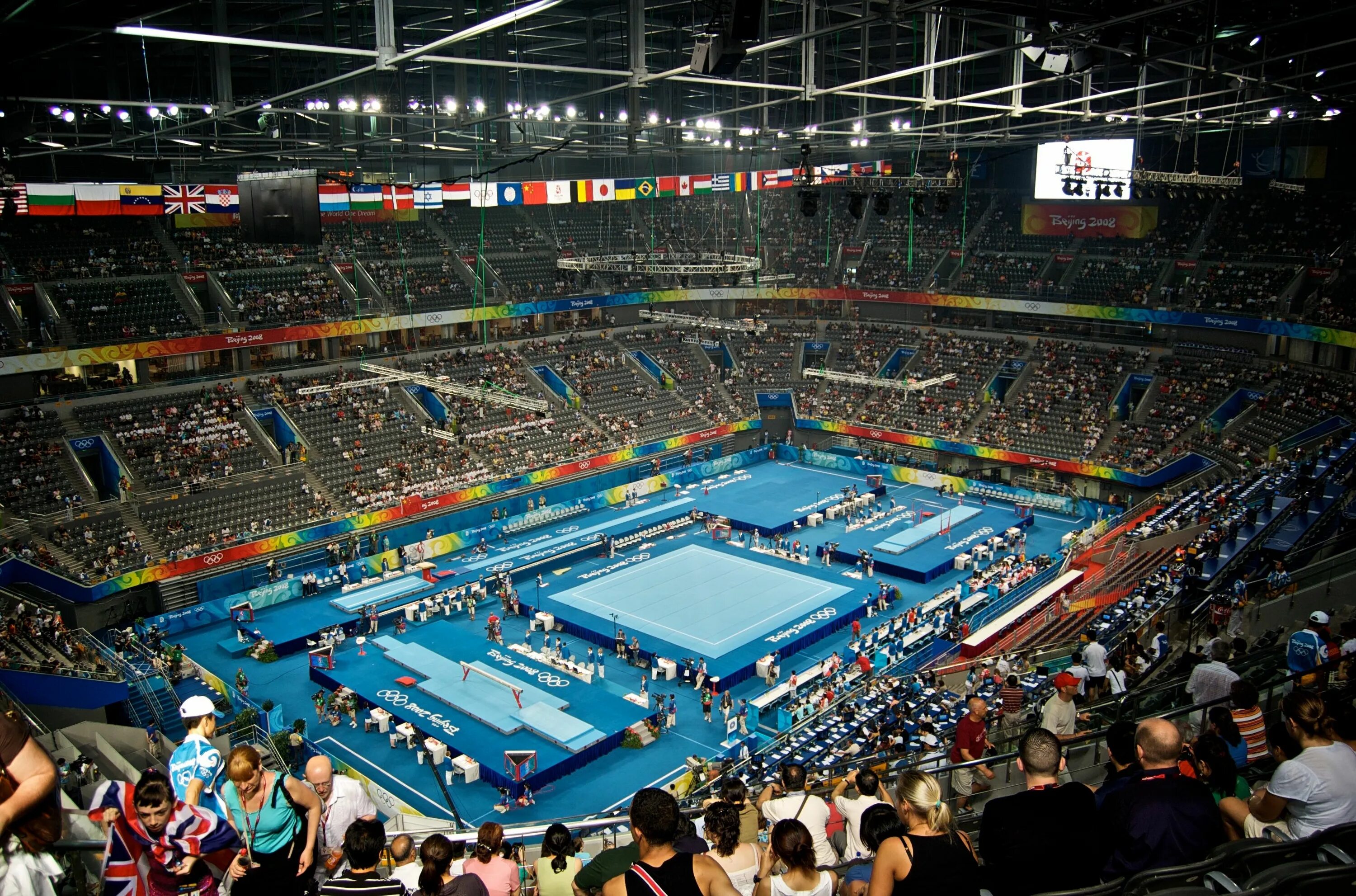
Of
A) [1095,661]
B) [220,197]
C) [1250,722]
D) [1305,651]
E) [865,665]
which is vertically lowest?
[865,665]

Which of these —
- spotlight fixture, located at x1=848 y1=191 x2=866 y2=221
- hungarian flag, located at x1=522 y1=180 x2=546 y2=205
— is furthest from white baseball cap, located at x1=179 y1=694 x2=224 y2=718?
hungarian flag, located at x1=522 y1=180 x2=546 y2=205

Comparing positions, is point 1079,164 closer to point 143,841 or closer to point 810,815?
point 810,815

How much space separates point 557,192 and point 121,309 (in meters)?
15.4

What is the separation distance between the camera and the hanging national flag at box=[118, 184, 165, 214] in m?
30.8

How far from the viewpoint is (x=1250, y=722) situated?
7.11 meters

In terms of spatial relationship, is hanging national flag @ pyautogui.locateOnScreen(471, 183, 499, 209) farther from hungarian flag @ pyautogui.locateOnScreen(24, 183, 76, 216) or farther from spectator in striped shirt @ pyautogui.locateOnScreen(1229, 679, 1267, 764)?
spectator in striped shirt @ pyautogui.locateOnScreen(1229, 679, 1267, 764)

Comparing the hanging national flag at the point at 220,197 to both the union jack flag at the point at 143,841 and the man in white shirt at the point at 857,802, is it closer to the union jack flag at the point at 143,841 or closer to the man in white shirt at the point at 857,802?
the union jack flag at the point at 143,841

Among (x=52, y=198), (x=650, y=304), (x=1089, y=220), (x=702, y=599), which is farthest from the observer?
(x=650, y=304)

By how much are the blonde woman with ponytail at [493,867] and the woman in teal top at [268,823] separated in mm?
1156

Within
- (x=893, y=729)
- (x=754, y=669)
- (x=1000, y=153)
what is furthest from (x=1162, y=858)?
(x=1000, y=153)

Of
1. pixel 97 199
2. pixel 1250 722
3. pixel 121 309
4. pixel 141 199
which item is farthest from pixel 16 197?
pixel 1250 722

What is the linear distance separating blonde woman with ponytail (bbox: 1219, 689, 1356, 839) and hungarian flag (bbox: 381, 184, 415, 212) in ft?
101

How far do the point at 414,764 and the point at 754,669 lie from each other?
327 inches

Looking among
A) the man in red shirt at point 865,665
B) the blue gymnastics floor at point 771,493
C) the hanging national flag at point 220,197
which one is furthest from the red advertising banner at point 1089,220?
the hanging national flag at point 220,197
